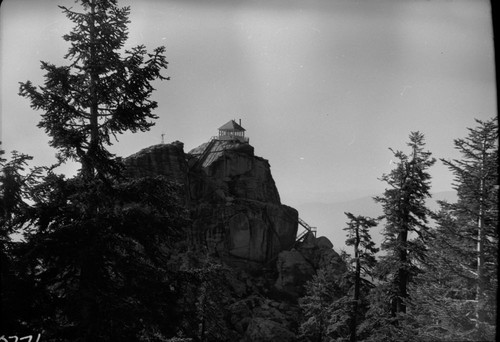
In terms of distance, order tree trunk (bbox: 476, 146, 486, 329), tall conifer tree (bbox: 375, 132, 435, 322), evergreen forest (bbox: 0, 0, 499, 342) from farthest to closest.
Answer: tall conifer tree (bbox: 375, 132, 435, 322) < tree trunk (bbox: 476, 146, 486, 329) < evergreen forest (bbox: 0, 0, 499, 342)

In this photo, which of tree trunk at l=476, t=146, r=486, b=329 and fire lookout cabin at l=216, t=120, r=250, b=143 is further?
fire lookout cabin at l=216, t=120, r=250, b=143

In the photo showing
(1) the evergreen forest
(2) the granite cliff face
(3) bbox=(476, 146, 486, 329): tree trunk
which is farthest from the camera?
(2) the granite cliff face

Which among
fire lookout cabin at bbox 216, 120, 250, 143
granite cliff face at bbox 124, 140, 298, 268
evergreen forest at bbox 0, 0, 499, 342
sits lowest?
evergreen forest at bbox 0, 0, 499, 342

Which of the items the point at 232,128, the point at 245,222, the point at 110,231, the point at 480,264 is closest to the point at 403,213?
the point at 480,264

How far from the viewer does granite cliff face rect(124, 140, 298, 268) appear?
44.6 metres

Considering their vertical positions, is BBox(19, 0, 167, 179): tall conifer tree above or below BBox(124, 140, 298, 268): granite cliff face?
below

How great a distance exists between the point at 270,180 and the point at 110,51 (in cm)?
4385

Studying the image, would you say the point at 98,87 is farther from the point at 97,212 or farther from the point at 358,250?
the point at 358,250

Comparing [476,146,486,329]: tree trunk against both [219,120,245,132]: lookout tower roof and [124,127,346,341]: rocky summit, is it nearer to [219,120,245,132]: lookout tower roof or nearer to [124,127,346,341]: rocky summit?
[124,127,346,341]: rocky summit

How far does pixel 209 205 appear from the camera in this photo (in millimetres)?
45594

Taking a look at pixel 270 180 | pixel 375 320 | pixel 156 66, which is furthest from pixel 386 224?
pixel 270 180

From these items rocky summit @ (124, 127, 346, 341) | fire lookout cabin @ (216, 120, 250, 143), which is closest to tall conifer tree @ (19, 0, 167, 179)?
rocky summit @ (124, 127, 346, 341)

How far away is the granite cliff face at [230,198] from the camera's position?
1754 inches

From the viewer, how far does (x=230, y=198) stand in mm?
46594
